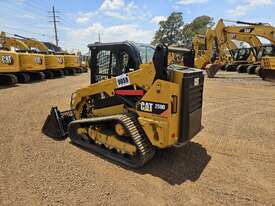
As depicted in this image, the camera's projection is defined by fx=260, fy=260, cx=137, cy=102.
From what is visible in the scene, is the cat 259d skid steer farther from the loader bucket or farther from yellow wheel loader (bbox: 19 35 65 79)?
yellow wheel loader (bbox: 19 35 65 79)

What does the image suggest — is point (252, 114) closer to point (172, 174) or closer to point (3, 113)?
point (172, 174)

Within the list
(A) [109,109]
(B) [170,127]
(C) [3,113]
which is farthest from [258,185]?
(C) [3,113]

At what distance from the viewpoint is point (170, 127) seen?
3961 mm

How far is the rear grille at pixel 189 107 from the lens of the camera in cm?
404

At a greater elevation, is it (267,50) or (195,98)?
(267,50)

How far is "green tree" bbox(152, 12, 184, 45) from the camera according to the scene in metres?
74.3

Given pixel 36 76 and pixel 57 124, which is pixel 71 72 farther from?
pixel 57 124

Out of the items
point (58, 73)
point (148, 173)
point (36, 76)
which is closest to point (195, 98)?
point (148, 173)

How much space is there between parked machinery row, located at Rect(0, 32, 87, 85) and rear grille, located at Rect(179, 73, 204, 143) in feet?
40.2

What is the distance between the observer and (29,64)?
52.9 feet

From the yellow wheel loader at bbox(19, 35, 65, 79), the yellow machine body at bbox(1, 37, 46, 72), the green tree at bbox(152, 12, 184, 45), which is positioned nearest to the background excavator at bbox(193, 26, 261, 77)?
the yellow wheel loader at bbox(19, 35, 65, 79)

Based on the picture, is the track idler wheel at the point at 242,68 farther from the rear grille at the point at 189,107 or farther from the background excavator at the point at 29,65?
the rear grille at the point at 189,107

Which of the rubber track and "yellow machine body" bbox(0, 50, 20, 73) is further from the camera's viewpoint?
"yellow machine body" bbox(0, 50, 20, 73)

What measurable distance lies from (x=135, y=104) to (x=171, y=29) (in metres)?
74.6
